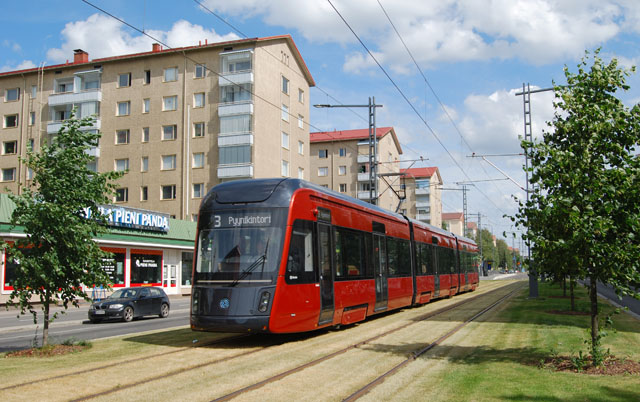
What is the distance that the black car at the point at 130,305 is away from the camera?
834 inches

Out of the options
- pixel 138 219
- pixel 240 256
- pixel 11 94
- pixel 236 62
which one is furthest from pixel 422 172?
pixel 240 256

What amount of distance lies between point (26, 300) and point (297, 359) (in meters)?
5.50

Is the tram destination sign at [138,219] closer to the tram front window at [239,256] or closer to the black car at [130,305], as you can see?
the black car at [130,305]

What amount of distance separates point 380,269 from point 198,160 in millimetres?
33947

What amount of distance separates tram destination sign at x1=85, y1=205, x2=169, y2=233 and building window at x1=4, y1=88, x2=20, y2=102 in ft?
75.3

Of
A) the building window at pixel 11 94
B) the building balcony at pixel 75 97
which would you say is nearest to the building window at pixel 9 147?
the building window at pixel 11 94

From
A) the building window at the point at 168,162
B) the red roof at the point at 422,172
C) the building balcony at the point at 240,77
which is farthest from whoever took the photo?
the red roof at the point at 422,172

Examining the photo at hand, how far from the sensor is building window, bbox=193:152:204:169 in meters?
48.3

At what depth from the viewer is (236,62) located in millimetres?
48000

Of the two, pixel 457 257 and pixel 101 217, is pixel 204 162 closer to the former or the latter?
pixel 457 257

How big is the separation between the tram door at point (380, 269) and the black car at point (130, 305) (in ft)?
32.0

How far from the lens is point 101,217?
12570mm

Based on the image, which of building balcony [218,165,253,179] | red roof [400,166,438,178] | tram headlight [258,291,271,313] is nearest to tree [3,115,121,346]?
tram headlight [258,291,271,313]

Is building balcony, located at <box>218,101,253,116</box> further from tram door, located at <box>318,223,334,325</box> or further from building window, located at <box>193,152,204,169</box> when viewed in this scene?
tram door, located at <box>318,223,334,325</box>
